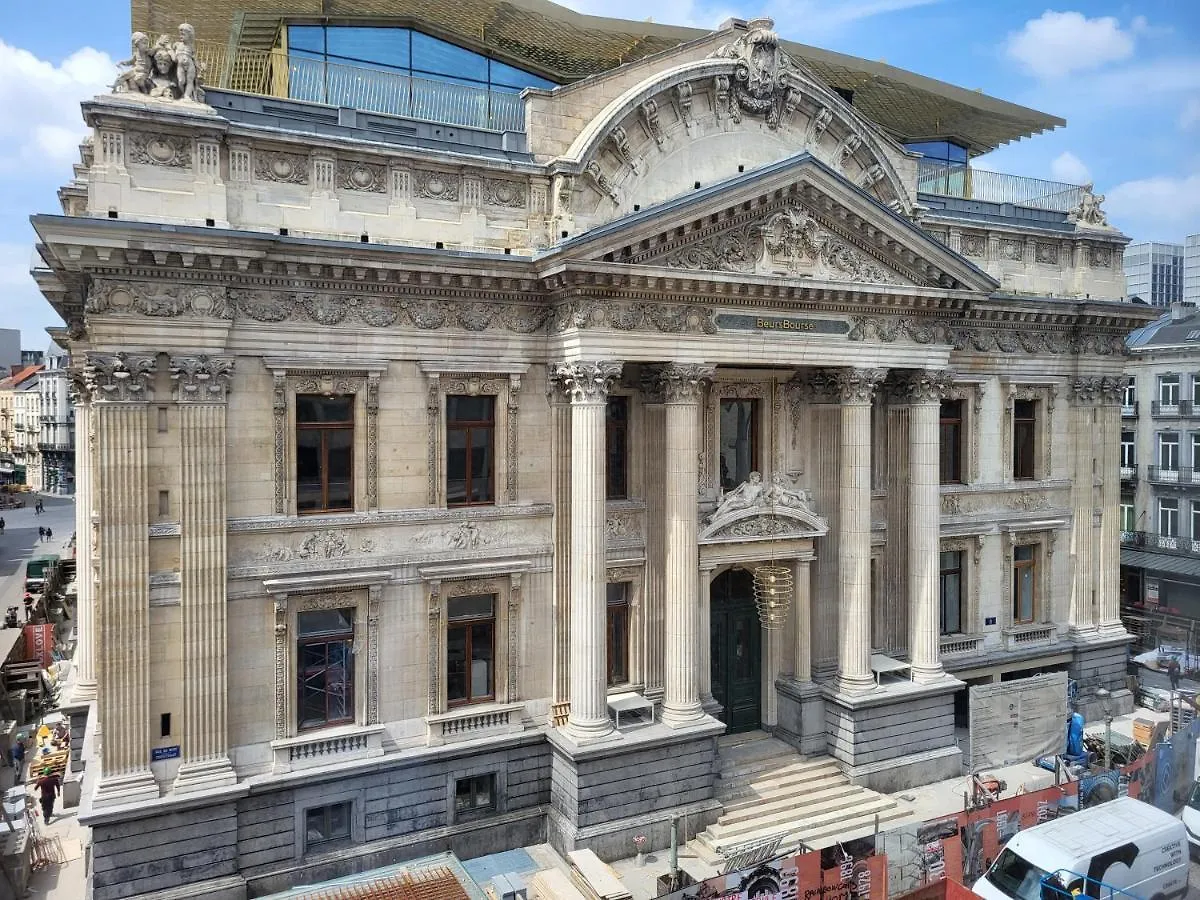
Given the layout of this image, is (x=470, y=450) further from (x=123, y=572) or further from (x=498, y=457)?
(x=123, y=572)

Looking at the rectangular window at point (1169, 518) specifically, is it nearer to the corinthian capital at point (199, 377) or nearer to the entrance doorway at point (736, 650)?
the entrance doorway at point (736, 650)

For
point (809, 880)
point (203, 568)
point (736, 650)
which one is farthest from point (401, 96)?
point (809, 880)

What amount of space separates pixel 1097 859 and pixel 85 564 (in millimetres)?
25714

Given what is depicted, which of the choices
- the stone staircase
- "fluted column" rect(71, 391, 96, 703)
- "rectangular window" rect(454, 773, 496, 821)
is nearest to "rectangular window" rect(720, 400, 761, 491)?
the stone staircase

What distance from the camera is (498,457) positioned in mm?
20828

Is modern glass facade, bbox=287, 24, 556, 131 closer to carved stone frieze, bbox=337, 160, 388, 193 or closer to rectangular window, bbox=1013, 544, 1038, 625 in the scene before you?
carved stone frieze, bbox=337, 160, 388, 193

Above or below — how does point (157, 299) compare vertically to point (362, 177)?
below

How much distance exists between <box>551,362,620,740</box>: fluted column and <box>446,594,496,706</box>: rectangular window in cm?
207

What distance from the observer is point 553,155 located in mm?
21078

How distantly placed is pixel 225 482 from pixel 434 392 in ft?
15.9

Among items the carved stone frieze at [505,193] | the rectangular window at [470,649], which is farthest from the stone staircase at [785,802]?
the carved stone frieze at [505,193]

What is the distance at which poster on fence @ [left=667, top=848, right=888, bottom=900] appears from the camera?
51.1 ft

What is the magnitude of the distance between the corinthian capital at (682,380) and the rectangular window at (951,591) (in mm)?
11366

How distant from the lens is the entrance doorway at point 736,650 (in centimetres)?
2438
